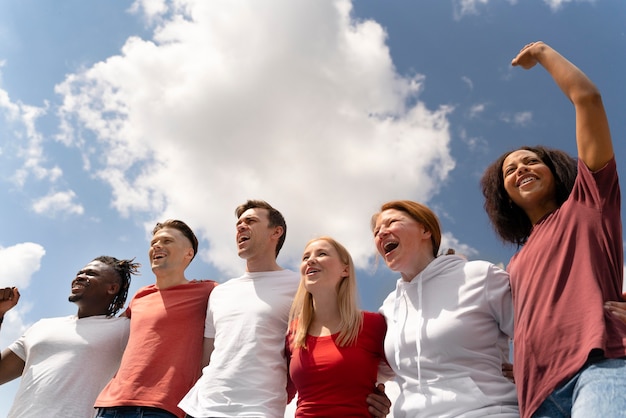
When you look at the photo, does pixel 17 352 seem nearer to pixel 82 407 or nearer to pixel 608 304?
pixel 82 407

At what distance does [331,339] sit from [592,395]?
7.77 feet

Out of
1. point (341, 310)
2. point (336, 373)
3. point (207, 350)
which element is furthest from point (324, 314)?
point (207, 350)

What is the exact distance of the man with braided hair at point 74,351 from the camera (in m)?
6.18

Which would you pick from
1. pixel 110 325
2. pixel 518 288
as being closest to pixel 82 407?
pixel 110 325

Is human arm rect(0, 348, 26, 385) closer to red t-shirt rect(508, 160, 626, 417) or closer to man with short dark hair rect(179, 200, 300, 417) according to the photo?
man with short dark hair rect(179, 200, 300, 417)

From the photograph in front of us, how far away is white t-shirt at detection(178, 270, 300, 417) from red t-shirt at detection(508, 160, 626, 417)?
7.68 ft

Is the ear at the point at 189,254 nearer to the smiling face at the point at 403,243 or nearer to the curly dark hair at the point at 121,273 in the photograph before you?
the curly dark hair at the point at 121,273

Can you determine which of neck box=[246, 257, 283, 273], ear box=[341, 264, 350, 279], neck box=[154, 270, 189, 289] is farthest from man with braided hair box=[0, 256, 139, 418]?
ear box=[341, 264, 350, 279]

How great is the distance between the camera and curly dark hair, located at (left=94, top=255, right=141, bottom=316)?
766 cm

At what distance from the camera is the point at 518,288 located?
4.04 m

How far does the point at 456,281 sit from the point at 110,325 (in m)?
4.64

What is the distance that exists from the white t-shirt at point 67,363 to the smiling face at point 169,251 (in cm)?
93

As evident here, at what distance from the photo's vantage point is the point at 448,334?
408 cm

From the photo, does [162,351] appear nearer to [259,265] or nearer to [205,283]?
[205,283]
